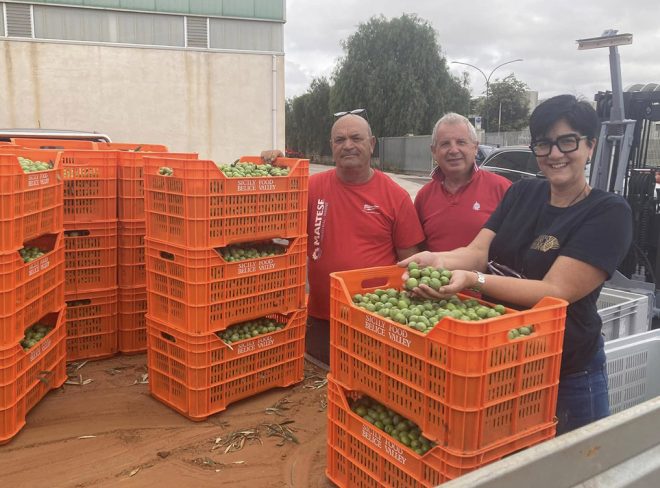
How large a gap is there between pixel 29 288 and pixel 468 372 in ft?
9.71

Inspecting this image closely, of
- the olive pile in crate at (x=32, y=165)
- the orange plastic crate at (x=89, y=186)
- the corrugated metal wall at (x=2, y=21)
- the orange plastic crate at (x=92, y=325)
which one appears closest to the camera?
the olive pile in crate at (x=32, y=165)

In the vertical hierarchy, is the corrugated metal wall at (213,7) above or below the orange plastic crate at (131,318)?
above

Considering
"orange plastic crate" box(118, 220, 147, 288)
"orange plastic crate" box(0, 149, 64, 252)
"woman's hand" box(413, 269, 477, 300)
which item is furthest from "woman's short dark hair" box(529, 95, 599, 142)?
"orange plastic crate" box(118, 220, 147, 288)

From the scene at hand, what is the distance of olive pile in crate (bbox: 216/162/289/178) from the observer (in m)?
3.97

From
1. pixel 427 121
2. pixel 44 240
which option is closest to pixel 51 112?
pixel 44 240

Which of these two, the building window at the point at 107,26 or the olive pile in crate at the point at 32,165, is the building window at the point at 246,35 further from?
the olive pile in crate at the point at 32,165

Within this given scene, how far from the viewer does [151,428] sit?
3.85 meters

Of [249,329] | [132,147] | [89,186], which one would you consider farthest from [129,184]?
[249,329]

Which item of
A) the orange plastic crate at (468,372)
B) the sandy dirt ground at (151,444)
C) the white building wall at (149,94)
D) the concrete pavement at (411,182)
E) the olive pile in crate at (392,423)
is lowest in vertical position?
the sandy dirt ground at (151,444)

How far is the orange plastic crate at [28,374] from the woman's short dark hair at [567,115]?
3287mm

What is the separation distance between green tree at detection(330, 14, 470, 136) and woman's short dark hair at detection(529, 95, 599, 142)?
39.3 meters

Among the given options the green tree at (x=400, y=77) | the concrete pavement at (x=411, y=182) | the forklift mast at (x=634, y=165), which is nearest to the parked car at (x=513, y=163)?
the forklift mast at (x=634, y=165)

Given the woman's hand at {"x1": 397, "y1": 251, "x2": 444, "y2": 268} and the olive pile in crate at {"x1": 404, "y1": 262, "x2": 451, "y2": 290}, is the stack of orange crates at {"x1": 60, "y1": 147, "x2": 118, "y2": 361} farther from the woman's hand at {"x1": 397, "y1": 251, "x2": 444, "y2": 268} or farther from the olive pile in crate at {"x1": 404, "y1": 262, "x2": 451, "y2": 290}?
the olive pile in crate at {"x1": 404, "y1": 262, "x2": 451, "y2": 290}

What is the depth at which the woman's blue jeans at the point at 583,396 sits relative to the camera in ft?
8.84
